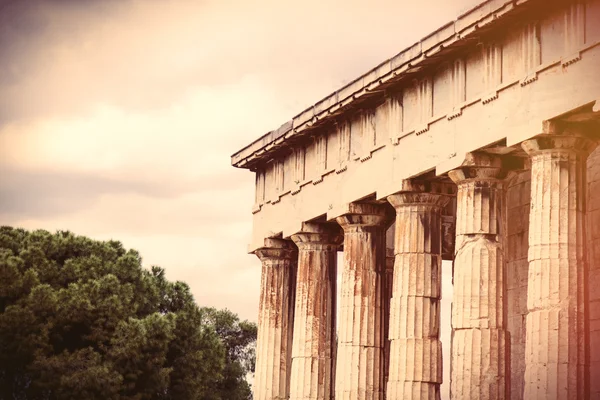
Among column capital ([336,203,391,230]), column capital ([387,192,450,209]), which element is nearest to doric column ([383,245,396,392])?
column capital ([336,203,391,230])

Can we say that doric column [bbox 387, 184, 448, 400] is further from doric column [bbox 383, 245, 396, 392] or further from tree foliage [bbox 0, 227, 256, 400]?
tree foliage [bbox 0, 227, 256, 400]

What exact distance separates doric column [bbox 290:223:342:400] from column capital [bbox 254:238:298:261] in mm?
2044

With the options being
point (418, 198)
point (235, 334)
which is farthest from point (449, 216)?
point (235, 334)

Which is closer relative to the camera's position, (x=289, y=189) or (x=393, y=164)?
(x=393, y=164)

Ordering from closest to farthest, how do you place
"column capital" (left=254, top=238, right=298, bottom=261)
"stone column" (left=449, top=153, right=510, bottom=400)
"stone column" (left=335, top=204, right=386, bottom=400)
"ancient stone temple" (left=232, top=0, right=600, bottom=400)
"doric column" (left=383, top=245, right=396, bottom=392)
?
"ancient stone temple" (left=232, top=0, right=600, bottom=400), "stone column" (left=449, top=153, right=510, bottom=400), "stone column" (left=335, top=204, right=386, bottom=400), "doric column" (left=383, top=245, right=396, bottom=392), "column capital" (left=254, top=238, right=298, bottom=261)

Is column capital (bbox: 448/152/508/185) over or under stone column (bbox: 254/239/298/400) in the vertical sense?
over

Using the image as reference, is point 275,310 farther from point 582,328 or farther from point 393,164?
point 582,328

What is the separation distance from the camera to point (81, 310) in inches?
2190

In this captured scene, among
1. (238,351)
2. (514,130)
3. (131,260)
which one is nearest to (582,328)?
(514,130)

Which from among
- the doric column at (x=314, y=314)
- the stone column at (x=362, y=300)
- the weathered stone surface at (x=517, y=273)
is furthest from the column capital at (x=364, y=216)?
the weathered stone surface at (x=517, y=273)

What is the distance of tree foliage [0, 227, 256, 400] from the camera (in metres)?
54.2

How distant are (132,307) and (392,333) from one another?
2643cm

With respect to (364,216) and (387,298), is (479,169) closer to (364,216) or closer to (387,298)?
(364,216)

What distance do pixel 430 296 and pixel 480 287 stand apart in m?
3.69
